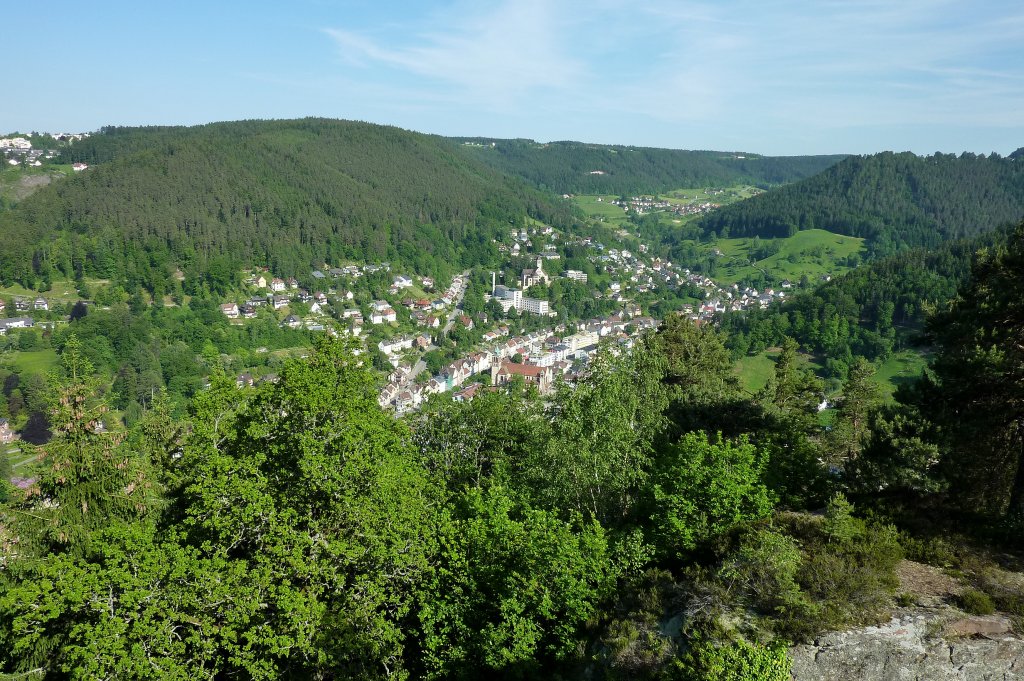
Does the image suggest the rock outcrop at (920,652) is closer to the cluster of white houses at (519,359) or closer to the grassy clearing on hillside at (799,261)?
the cluster of white houses at (519,359)

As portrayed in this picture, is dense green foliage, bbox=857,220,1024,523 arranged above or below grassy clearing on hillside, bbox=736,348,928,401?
above

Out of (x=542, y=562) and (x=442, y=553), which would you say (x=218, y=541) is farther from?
(x=542, y=562)

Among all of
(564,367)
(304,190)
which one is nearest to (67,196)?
(304,190)

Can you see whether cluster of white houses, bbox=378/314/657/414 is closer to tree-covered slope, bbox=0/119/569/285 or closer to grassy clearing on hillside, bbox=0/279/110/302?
tree-covered slope, bbox=0/119/569/285

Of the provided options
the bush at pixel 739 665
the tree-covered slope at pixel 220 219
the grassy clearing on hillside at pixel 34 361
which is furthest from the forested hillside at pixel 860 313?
the tree-covered slope at pixel 220 219

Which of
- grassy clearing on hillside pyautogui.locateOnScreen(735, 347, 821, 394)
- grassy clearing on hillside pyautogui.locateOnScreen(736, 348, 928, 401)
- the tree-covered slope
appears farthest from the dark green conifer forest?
the tree-covered slope

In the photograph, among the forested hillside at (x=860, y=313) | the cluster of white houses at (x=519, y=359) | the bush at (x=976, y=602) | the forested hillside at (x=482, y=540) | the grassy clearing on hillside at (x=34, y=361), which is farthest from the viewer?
the cluster of white houses at (x=519, y=359)
